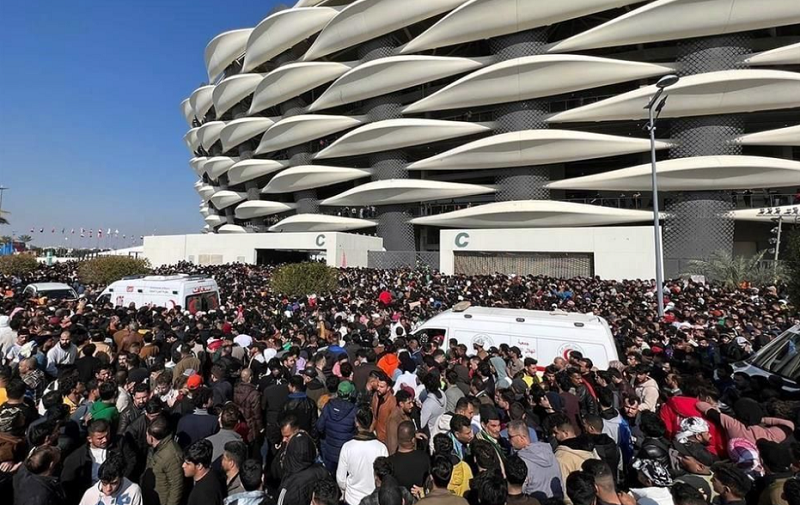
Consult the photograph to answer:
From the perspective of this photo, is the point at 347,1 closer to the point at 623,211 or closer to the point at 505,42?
the point at 505,42

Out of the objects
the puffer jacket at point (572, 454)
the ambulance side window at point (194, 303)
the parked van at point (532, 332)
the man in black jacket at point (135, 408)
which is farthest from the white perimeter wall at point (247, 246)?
the puffer jacket at point (572, 454)

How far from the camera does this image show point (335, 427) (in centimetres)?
418

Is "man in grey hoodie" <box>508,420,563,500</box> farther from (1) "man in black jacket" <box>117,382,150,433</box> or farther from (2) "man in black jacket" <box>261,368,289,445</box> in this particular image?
(1) "man in black jacket" <box>117,382,150,433</box>

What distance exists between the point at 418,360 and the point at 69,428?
179 inches

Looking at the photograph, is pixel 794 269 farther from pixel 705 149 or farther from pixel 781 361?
pixel 705 149

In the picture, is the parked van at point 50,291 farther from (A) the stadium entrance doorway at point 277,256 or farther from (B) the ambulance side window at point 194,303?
(A) the stadium entrance doorway at point 277,256

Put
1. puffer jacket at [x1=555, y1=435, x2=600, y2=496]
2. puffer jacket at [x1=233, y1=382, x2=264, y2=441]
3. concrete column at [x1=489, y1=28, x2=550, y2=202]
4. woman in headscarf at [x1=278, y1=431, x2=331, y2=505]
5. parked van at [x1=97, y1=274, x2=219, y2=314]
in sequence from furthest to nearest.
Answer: concrete column at [x1=489, y1=28, x2=550, y2=202], parked van at [x1=97, y1=274, x2=219, y2=314], puffer jacket at [x1=233, y1=382, x2=264, y2=441], puffer jacket at [x1=555, y1=435, x2=600, y2=496], woman in headscarf at [x1=278, y1=431, x2=331, y2=505]

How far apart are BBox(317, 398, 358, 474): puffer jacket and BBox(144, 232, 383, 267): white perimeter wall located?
25.5 meters

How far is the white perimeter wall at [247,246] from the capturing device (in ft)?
98.8

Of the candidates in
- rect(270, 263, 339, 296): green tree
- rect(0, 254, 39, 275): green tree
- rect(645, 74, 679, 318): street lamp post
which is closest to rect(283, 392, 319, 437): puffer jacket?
rect(645, 74, 679, 318): street lamp post

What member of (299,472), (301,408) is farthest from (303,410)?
(299,472)

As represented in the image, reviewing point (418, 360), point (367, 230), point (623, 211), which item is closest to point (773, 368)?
point (418, 360)

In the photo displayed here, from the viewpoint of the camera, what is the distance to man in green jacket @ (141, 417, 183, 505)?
327cm

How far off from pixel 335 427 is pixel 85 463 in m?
2.19
